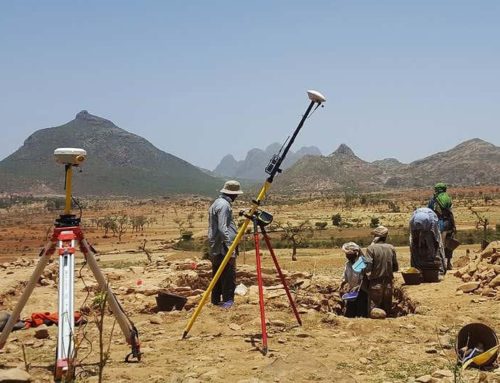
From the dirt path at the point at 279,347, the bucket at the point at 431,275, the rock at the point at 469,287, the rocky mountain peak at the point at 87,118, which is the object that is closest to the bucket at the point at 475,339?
the dirt path at the point at 279,347

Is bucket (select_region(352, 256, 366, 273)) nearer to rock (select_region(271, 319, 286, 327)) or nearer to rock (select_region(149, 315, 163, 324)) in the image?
rock (select_region(271, 319, 286, 327))

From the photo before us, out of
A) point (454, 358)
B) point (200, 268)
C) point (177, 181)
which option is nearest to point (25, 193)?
point (177, 181)

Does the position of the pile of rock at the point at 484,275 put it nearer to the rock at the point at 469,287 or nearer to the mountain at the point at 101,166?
the rock at the point at 469,287

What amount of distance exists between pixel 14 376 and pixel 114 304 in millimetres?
947

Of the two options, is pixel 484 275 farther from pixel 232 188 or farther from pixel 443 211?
pixel 232 188

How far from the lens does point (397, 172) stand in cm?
13950

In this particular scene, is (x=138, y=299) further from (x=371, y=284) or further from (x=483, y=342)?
(x=483, y=342)

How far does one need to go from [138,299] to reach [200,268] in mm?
3507

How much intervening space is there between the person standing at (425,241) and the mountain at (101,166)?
11732cm

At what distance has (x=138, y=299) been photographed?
8742mm

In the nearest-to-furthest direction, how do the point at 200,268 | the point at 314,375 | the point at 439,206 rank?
the point at 314,375 → the point at 439,206 → the point at 200,268

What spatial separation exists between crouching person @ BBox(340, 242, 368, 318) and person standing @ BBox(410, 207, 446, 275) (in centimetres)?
268

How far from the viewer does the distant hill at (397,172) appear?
120m

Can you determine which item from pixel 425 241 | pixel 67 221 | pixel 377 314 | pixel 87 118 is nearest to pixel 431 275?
pixel 425 241
